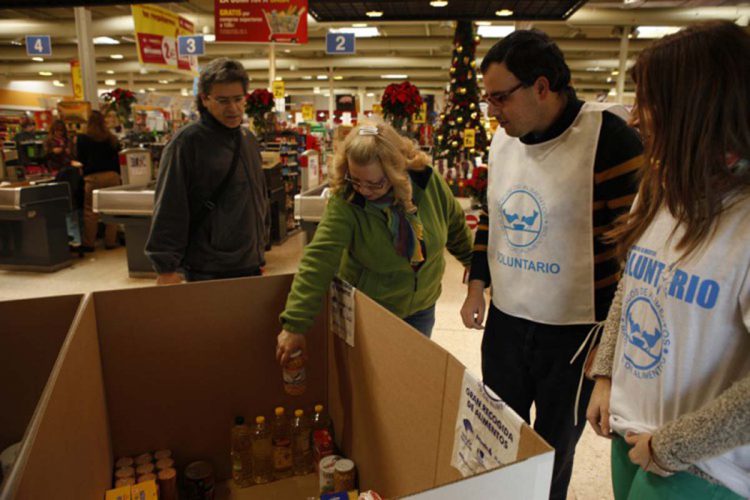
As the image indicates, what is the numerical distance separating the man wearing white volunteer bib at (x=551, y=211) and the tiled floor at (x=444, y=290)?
3.42ft

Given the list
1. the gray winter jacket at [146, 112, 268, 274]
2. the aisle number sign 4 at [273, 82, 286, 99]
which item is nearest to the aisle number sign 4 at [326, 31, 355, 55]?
the aisle number sign 4 at [273, 82, 286, 99]

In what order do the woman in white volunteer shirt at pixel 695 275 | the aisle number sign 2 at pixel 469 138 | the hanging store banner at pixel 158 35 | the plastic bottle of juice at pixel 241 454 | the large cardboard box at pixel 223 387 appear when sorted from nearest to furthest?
the woman in white volunteer shirt at pixel 695 275 → the large cardboard box at pixel 223 387 → the plastic bottle of juice at pixel 241 454 → the aisle number sign 2 at pixel 469 138 → the hanging store banner at pixel 158 35

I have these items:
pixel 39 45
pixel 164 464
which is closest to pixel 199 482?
pixel 164 464

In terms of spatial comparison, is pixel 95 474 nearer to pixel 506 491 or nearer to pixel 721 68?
pixel 506 491

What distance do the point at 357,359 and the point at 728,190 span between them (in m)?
0.98

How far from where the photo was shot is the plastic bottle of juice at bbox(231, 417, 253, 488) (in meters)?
1.63

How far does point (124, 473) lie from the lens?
1.48m

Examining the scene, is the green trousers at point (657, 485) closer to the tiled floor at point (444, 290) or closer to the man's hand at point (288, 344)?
the man's hand at point (288, 344)

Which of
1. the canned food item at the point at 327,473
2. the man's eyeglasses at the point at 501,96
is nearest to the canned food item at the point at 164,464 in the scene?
the canned food item at the point at 327,473

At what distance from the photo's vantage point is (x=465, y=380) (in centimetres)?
91

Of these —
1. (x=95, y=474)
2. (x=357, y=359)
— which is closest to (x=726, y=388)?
(x=357, y=359)

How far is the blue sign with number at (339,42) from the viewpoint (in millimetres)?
9172

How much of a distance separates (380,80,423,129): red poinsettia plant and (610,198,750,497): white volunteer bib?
12.9 ft

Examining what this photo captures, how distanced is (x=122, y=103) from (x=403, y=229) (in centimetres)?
659
